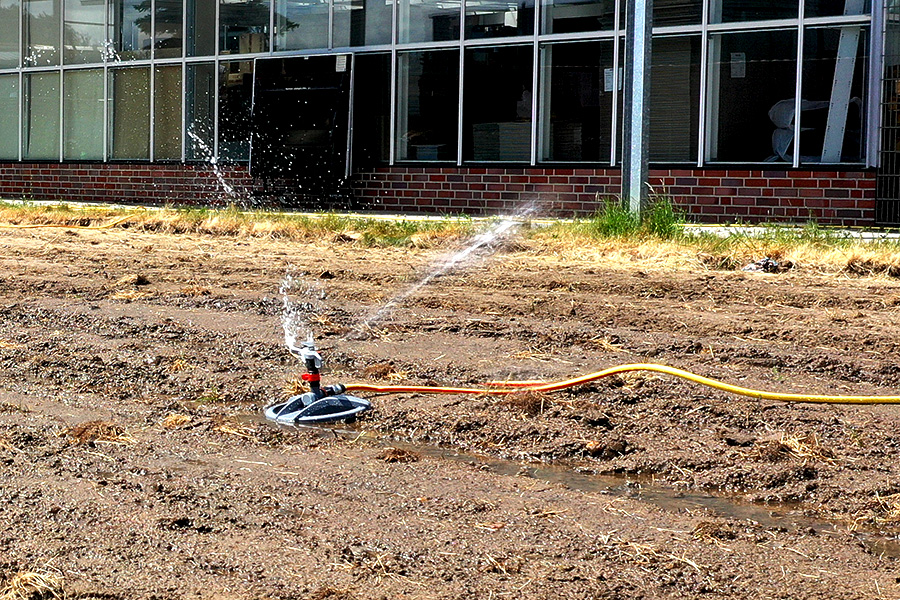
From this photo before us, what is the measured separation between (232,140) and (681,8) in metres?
7.35

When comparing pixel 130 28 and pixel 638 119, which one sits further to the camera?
pixel 130 28

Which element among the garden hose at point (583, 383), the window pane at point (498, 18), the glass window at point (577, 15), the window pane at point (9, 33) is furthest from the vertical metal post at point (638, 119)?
the window pane at point (9, 33)

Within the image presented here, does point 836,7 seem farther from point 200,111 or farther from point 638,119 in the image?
point 200,111

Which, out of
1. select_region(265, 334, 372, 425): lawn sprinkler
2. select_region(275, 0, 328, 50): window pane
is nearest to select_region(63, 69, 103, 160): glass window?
select_region(275, 0, 328, 50): window pane

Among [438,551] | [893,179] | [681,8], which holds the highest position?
[681,8]

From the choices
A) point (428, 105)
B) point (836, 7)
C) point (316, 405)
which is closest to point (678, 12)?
point (836, 7)

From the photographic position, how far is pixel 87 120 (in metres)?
21.2

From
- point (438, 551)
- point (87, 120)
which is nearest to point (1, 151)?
point (87, 120)

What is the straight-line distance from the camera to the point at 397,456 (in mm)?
4941

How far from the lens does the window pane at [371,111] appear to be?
17.7 m

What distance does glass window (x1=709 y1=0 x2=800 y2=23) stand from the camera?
14242mm

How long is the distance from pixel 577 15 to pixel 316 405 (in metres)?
11.2

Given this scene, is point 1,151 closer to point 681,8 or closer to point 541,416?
point 681,8

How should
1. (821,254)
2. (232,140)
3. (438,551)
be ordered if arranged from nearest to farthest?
(438,551), (821,254), (232,140)
